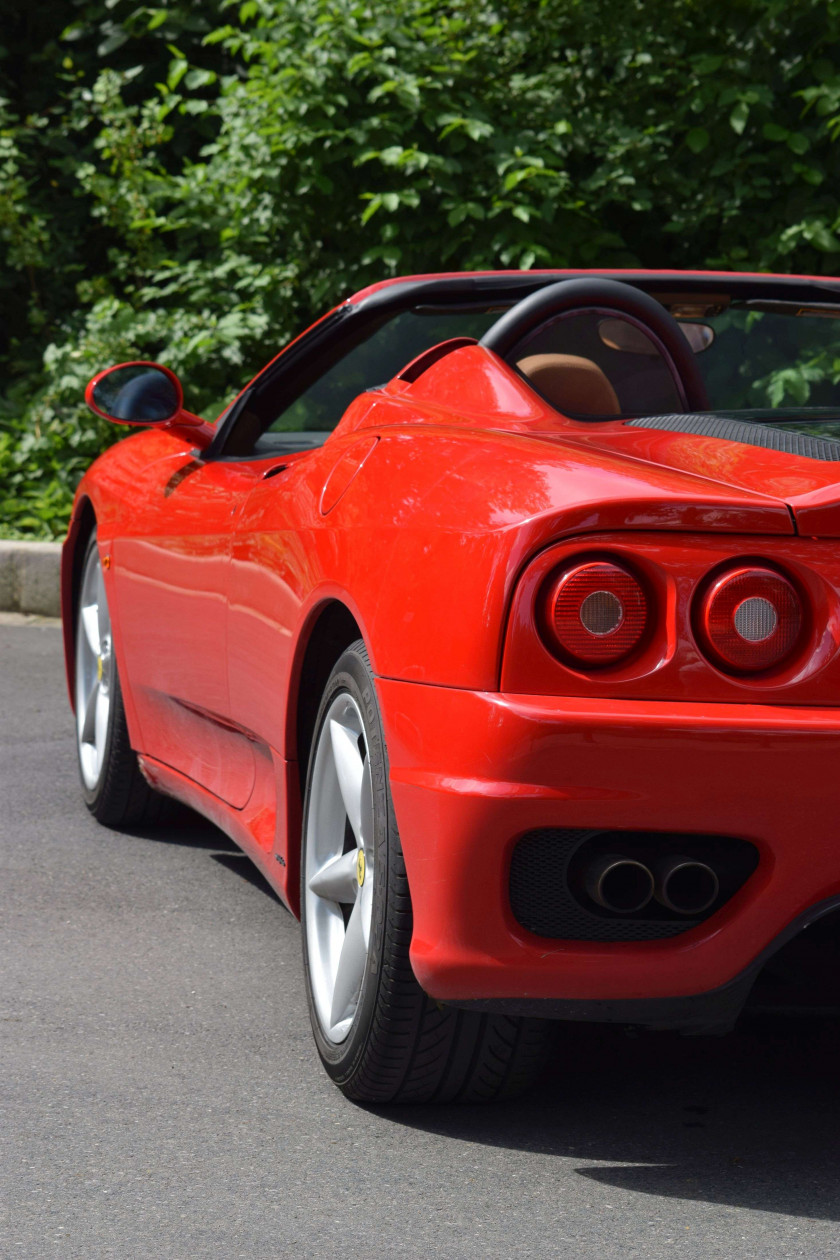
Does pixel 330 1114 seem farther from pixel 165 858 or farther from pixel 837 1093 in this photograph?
pixel 165 858

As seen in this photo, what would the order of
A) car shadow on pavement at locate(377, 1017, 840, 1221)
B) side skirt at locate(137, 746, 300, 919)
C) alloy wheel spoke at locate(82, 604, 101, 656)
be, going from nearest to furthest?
1. car shadow on pavement at locate(377, 1017, 840, 1221)
2. side skirt at locate(137, 746, 300, 919)
3. alloy wheel spoke at locate(82, 604, 101, 656)

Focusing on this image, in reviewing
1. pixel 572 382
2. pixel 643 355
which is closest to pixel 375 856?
pixel 572 382

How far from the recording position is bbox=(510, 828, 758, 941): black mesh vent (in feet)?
6.86

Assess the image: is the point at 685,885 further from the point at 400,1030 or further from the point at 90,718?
the point at 90,718

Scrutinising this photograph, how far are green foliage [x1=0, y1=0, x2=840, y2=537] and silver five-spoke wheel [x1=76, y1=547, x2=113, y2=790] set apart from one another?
423 cm

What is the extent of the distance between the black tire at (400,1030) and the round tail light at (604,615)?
1.35 feet

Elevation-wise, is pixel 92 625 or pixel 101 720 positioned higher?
pixel 92 625

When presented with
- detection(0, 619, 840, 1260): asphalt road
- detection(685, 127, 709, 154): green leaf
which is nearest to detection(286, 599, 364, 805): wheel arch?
detection(0, 619, 840, 1260): asphalt road

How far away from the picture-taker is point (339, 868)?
2.63 metres

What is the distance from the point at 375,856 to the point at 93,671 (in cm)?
237

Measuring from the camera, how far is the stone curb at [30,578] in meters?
8.48

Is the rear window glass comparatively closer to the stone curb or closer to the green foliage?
the green foliage

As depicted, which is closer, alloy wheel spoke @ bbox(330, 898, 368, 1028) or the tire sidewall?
the tire sidewall

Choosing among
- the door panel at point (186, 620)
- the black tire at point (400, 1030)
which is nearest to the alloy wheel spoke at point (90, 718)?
the door panel at point (186, 620)
